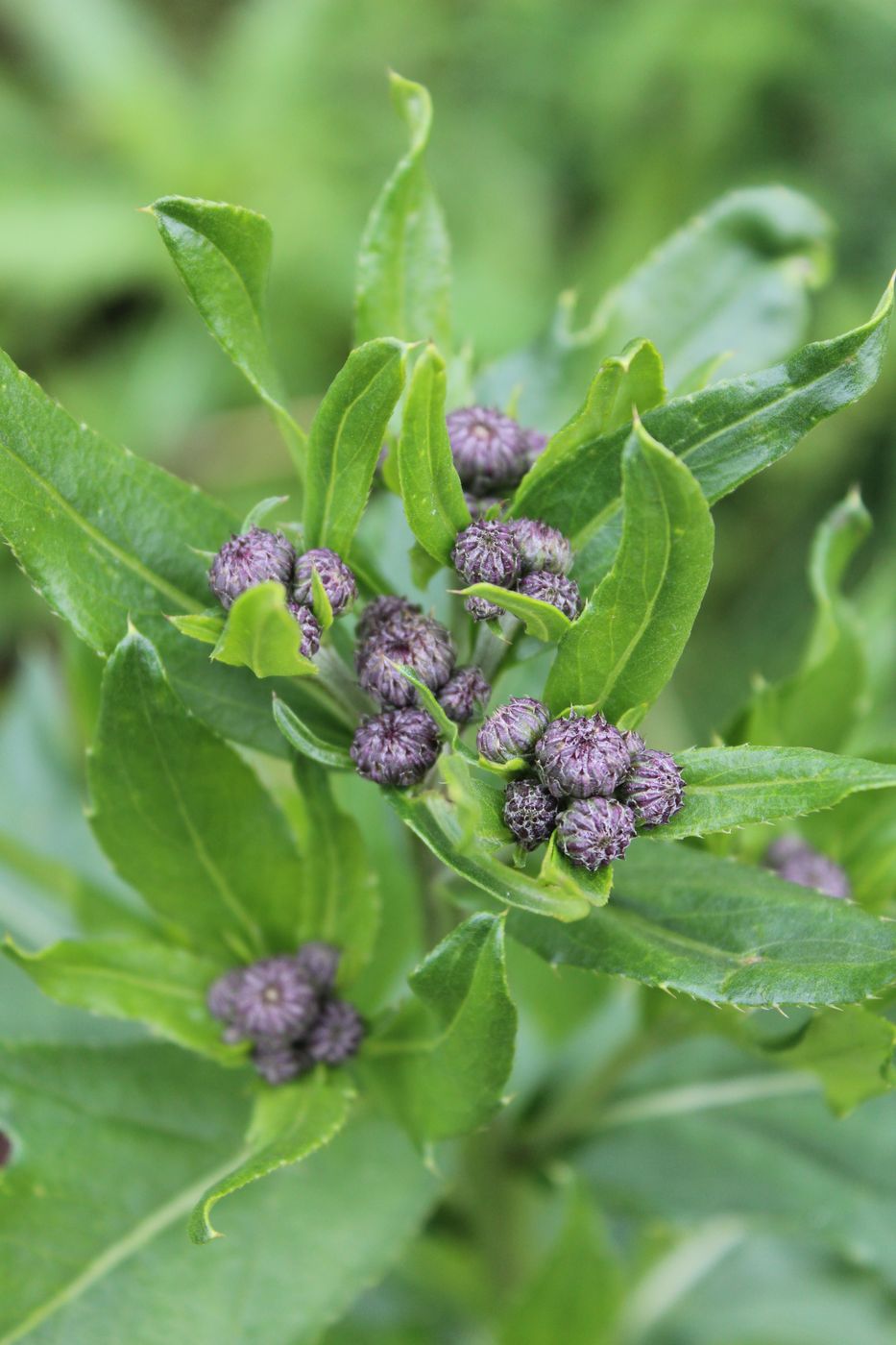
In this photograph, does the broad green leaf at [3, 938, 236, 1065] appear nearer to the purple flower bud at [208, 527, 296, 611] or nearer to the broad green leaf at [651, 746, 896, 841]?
the purple flower bud at [208, 527, 296, 611]

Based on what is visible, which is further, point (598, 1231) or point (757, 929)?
point (598, 1231)

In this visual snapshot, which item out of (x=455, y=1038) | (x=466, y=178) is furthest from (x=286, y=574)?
(x=466, y=178)

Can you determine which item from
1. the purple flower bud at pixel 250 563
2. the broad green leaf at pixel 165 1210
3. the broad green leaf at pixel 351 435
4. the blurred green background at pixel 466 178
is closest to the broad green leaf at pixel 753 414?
the broad green leaf at pixel 351 435

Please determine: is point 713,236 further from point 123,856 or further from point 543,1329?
point 543,1329

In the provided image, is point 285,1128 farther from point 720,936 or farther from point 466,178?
point 466,178

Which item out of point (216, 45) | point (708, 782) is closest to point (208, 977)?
point (708, 782)
